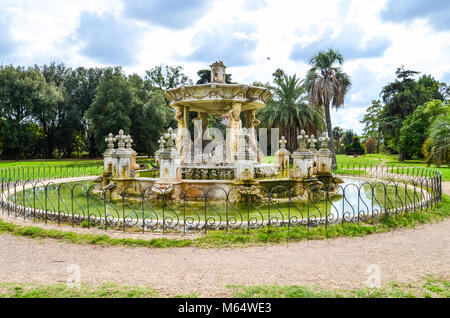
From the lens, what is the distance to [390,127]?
138ft

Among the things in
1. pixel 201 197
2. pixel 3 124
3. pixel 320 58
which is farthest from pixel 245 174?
pixel 3 124

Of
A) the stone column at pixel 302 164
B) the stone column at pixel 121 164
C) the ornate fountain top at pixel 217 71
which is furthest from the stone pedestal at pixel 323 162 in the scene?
the stone column at pixel 121 164

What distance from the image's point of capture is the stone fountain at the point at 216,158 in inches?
352

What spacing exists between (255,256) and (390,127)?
43737 mm

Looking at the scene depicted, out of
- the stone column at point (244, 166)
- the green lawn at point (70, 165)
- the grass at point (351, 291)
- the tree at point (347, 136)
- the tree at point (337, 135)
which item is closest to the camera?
the grass at point (351, 291)

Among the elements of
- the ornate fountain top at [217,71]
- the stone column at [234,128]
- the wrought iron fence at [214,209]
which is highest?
the ornate fountain top at [217,71]

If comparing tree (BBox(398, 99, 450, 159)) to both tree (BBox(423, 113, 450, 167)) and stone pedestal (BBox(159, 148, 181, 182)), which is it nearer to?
tree (BBox(423, 113, 450, 167))

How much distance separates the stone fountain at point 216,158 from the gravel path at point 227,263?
10.3 feet

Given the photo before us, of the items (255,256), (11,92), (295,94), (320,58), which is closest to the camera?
(255,256)

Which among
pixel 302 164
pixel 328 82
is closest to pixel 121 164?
pixel 302 164

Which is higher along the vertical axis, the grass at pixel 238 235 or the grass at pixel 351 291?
the grass at pixel 238 235

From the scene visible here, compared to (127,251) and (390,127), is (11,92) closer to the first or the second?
(127,251)

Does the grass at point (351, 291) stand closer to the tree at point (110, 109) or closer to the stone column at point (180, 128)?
the stone column at point (180, 128)

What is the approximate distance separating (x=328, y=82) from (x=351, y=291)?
23266 millimetres
